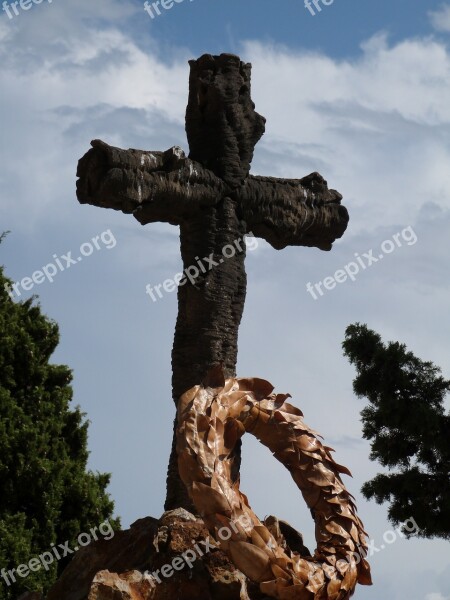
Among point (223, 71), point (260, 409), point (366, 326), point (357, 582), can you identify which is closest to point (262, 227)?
point (223, 71)

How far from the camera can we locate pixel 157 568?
5184mm

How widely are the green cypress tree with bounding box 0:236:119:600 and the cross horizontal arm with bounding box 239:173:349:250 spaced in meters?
3.60

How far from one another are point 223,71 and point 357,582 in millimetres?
3348

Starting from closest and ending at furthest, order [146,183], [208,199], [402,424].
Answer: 1. [146,183]
2. [208,199]
3. [402,424]

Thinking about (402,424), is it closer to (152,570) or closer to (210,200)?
(210,200)

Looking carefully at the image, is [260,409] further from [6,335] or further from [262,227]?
[6,335]

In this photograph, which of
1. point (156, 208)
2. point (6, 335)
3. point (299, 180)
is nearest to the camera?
point (156, 208)

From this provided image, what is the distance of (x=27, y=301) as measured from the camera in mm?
10531

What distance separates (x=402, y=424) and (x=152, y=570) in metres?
6.79

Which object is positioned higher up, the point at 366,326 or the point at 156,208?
the point at 366,326

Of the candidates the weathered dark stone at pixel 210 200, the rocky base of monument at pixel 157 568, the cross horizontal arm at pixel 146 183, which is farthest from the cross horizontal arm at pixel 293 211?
the rocky base of monument at pixel 157 568

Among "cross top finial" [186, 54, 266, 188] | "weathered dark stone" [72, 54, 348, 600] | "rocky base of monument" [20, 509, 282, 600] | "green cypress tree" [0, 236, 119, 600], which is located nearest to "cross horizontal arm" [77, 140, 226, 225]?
"weathered dark stone" [72, 54, 348, 600]

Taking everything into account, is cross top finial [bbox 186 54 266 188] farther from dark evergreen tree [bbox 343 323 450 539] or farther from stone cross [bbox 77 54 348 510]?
dark evergreen tree [bbox 343 323 450 539]

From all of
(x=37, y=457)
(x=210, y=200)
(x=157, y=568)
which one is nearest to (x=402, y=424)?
(x=37, y=457)
